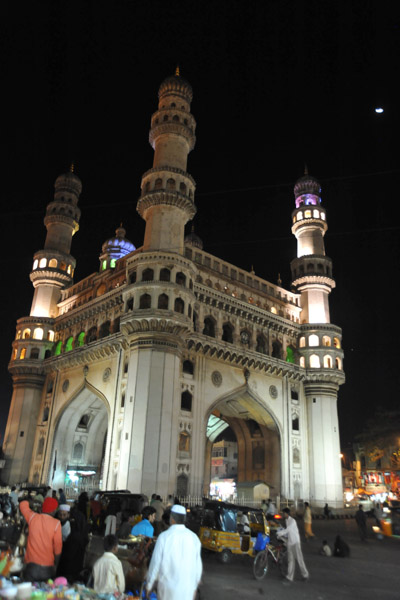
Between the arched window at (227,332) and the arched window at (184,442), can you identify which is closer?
the arched window at (184,442)

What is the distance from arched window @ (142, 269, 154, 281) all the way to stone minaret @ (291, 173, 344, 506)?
54.4 ft

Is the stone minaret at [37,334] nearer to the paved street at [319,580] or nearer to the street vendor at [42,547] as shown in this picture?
the paved street at [319,580]

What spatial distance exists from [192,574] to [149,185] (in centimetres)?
3164

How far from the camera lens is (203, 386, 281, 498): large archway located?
3572cm

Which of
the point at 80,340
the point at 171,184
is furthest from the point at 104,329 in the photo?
the point at 171,184

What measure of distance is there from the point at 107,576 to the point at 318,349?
35.4 metres

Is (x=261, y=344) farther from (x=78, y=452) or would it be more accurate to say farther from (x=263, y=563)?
(x=263, y=563)

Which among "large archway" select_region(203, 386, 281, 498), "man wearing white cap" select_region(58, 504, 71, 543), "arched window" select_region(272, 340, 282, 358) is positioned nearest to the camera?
"man wearing white cap" select_region(58, 504, 71, 543)

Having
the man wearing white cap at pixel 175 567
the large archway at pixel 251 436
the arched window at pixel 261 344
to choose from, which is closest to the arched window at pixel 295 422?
the large archway at pixel 251 436

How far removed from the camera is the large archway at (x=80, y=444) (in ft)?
119

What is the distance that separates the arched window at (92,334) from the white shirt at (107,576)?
102ft

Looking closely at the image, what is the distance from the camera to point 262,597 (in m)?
9.76

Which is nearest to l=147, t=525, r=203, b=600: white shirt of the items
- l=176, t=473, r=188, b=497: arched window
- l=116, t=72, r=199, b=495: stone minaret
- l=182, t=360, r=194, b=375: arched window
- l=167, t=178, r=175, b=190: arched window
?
l=116, t=72, r=199, b=495: stone minaret

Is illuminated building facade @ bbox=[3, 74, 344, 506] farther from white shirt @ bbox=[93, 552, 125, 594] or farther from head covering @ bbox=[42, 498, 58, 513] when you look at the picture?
white shirt @ bbox=[93, 552, 125, 594]
